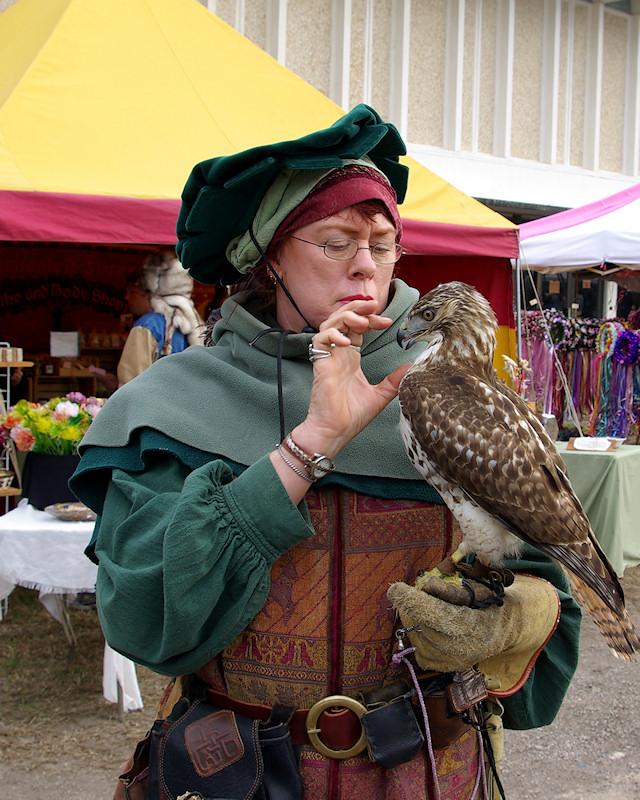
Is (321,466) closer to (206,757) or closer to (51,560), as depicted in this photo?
(206,757)

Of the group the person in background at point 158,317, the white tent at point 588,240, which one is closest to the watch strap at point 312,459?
the person in background at point 158,317

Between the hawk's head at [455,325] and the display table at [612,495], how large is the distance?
17.2 ft

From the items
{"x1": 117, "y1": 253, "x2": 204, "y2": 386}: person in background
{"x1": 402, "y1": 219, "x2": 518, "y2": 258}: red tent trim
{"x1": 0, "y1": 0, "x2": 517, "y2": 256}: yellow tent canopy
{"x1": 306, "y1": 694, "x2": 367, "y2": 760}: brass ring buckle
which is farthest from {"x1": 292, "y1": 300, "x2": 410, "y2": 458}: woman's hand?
{"x1": 117, "y1": 253, "x2": 204, "y2": 386}: person in background

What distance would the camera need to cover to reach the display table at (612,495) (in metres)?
6.60

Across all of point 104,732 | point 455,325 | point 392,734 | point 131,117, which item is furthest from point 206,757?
point 131,117

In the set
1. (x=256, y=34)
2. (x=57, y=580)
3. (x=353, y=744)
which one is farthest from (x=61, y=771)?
(x=256, y=34)

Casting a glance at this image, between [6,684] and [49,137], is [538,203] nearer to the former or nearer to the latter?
[49,137]

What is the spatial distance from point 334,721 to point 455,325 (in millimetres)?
738

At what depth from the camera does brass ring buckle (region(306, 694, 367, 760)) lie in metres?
1.56

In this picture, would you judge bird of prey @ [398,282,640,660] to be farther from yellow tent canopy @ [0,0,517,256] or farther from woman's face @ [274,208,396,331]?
yellow tent canopy @ [0,0,517,256]

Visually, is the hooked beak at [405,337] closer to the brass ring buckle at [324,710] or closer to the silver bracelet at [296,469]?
the silver bracelet at [296,469]

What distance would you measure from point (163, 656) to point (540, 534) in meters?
0.68

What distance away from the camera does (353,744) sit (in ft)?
5.15

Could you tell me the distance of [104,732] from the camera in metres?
4.30
